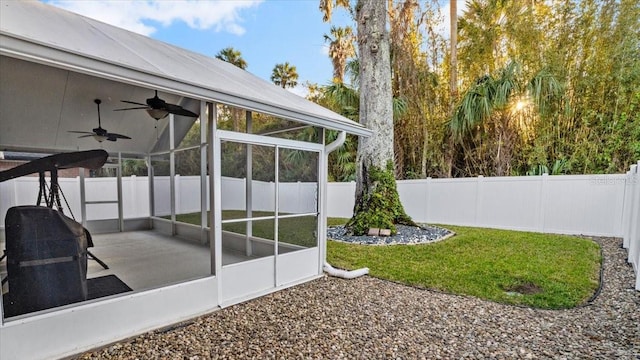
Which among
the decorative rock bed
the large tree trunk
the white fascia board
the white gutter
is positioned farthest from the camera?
the large tree trunk

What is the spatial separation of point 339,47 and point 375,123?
8.11 m

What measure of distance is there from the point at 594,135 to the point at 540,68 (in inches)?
79.6

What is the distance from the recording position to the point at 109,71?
2.06 metres

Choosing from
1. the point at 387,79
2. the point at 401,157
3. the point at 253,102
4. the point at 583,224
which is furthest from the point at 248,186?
the point at 583,224

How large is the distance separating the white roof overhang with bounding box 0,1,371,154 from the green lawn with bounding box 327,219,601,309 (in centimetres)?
218

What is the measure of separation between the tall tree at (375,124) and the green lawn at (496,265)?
105 cm

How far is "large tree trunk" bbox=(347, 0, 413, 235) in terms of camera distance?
21.6 ft

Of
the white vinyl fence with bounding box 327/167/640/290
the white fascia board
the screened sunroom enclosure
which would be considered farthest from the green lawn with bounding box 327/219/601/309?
the white fascia board

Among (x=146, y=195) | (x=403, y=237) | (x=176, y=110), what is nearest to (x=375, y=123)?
(x=403, y=237)

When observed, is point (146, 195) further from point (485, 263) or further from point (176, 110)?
point (485, 263)

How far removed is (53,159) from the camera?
3.31 metres

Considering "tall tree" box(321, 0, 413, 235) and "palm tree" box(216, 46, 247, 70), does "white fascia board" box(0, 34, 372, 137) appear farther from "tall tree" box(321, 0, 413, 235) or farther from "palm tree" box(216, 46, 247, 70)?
"palm tree" box(216, 46, 247, 70)

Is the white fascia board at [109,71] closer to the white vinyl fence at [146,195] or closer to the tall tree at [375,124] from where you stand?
the white vinyl fence at [146,195]

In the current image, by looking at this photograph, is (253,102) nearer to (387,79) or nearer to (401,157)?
(387,79)
